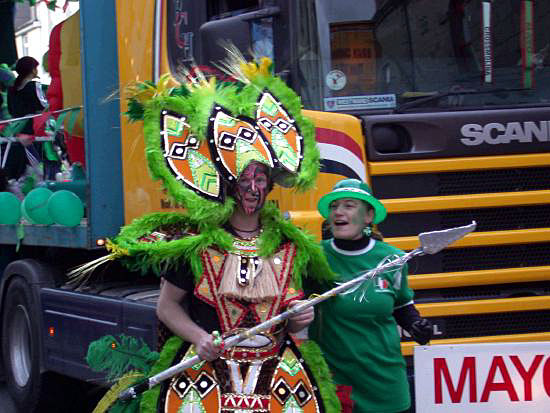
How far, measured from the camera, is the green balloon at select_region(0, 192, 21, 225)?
776 centimetres

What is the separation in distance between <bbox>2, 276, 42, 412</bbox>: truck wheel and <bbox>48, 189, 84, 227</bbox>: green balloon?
0.76m

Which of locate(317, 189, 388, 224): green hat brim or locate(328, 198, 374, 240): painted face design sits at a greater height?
locate(317, 189, 388, 224): green hat brim

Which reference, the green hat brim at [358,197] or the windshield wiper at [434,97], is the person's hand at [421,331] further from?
the windshield wiper at [434,97]

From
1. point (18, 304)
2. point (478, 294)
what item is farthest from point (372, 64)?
point (18, 304)

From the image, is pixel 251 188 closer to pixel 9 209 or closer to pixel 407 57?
pixel 407 57

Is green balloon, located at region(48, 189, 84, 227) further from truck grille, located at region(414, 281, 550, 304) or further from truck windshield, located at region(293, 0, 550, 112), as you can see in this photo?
truck grille, located at region(414, 281, 550, 304)

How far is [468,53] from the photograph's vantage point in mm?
5812

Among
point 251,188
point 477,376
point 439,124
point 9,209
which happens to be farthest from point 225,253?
point 9,209

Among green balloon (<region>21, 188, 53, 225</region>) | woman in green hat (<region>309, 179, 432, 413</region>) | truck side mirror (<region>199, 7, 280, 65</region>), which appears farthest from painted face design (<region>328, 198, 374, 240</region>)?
green balloon (<region>21, 188, 53, 225</region>)

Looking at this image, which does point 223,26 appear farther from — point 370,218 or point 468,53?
point 370,218

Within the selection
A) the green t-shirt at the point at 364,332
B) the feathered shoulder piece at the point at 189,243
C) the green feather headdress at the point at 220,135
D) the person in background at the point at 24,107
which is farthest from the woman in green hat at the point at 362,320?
the person in background at the point at 24,107

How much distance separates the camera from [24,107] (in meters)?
8.98

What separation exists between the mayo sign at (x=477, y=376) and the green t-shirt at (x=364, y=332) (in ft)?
0.88

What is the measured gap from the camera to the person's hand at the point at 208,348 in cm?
385
